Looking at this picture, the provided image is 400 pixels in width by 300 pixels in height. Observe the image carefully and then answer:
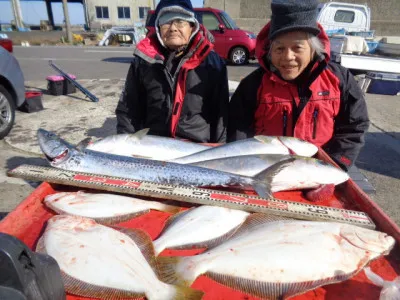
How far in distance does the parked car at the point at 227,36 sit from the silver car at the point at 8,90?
8921 mm

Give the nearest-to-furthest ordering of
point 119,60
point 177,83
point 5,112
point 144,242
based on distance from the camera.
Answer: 1. point 144,242
2. point 177,83
3. point 5,112
4. point 119,60

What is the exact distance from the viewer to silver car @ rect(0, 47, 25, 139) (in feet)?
17.6

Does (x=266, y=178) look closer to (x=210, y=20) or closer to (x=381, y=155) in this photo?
(x=381, y=155)

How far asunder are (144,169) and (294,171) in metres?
0.96

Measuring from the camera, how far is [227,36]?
1334 cm

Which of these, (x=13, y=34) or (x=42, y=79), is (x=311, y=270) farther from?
(x=13, y=34)

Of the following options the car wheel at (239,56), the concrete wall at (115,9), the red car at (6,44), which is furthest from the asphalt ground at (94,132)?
the concrete wall at (115,9)

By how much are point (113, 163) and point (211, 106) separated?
154 centimetres

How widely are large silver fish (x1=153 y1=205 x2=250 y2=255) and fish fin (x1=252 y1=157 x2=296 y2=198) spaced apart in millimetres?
268

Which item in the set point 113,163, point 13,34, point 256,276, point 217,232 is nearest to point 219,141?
point 113,163

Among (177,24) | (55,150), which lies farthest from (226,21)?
(55,150)

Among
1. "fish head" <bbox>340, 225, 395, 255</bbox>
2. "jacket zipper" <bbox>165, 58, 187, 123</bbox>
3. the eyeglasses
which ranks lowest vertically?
"fish head" <bbox>340, 225, 395, 255</bbox>

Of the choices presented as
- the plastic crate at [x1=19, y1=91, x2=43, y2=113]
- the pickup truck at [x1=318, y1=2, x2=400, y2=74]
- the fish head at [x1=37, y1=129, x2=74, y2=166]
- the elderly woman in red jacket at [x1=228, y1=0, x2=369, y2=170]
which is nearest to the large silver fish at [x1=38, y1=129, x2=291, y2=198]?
the fish head at [x1=37, y1=129, x2=74, y2=166]

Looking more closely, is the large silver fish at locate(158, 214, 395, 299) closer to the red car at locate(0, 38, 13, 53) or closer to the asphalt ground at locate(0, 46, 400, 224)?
the asphalt ground at locate(0, 46, 400, 224)
